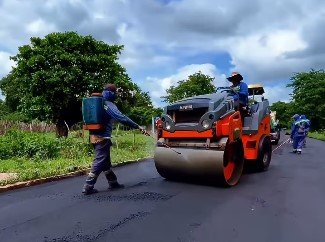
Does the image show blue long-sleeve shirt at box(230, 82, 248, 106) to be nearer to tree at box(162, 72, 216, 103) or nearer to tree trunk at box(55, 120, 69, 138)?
tree trunk at box(55, 120, 69, 138)

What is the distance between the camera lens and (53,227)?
5.21 meters

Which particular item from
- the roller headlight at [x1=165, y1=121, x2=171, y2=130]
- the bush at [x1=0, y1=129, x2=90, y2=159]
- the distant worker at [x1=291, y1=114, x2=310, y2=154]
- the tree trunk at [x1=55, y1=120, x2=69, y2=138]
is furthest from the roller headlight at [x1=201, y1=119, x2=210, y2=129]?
the tree trunk at [x1=55, y1=120, x2=69, y2=138]

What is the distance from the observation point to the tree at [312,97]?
2142 inches

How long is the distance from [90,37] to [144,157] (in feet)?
25.7

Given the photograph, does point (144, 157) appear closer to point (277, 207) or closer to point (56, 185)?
point (56, 185)

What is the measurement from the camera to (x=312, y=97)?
54.9 m

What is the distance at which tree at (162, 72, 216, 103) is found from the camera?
151 ft

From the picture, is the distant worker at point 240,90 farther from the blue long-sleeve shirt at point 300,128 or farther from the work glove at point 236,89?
the blue long-sleeve shirt at point 300,128

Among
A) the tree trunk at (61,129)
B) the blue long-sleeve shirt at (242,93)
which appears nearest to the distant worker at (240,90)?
the blue long-sleeve shirt at (242,93)

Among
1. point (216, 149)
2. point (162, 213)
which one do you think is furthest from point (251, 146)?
point (162, 213)

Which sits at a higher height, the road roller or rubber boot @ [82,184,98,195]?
the road roller

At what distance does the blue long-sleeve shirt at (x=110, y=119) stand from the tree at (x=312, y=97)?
165ft

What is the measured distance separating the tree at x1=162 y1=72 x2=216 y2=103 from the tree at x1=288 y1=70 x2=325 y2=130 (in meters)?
15.7

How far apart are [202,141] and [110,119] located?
175 cm
